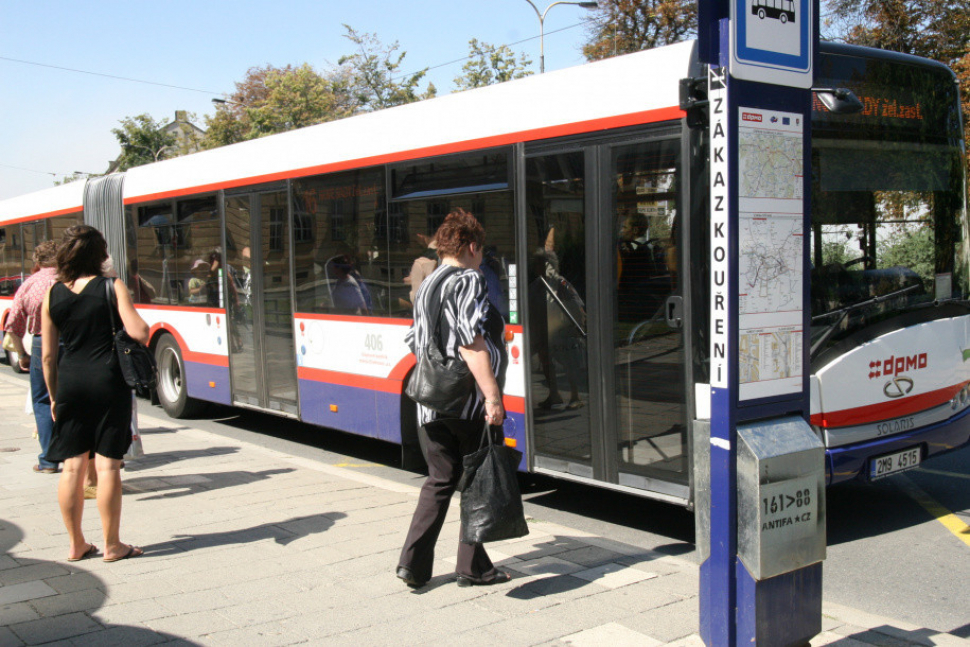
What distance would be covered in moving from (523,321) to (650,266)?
3.81ft

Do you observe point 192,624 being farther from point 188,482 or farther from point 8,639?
point 188,482

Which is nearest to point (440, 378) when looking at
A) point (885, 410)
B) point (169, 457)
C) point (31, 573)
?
point (31, 573)

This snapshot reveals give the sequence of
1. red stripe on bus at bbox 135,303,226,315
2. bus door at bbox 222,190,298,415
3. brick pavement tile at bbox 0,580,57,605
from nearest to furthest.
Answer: brick pavement tile at bbox 0,580,57,605
bus door at bbox 222,190,298,415
red stripe on bus at bbox 135,303,226,315

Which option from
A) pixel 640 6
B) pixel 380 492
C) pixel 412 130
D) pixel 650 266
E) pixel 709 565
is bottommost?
pixel 380 492

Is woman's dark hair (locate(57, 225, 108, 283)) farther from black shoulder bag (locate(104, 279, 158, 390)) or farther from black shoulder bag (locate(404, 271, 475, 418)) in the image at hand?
black shoulder bag (locate(404, 271, 475, 418))

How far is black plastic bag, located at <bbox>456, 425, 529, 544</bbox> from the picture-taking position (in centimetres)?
445

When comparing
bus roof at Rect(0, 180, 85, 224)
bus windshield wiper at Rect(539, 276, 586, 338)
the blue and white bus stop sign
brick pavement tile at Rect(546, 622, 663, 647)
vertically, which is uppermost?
bus roof at Rect(0, 180, 85, 224)

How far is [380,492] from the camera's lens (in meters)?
6.88

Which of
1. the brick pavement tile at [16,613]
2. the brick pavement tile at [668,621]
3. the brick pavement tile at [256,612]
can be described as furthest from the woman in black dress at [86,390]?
the brick pavement tile at [668,621]

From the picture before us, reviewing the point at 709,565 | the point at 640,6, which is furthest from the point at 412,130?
the point at 640,6

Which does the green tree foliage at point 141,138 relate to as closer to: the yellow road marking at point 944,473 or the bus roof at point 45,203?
the bus roof at point 45,203

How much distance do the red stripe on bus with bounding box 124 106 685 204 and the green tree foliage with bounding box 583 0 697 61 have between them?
61.3 ft

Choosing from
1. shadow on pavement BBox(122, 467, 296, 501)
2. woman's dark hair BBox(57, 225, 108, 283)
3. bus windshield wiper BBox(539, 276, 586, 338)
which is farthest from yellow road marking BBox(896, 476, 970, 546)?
woman's dark hair BBox(57, 225, 108, 283)

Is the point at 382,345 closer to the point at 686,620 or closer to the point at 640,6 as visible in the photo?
the point at 686,620
